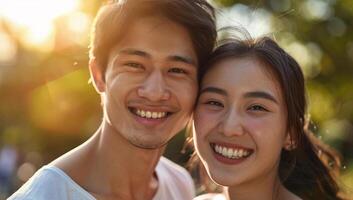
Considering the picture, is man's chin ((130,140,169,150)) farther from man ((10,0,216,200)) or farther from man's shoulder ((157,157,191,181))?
man's shoulder ((157,157,191,181))

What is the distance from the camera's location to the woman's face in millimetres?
3365

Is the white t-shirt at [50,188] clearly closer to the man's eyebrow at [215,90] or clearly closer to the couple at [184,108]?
the couple at [184,108]

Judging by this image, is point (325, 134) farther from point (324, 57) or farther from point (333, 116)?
point (324, 57)

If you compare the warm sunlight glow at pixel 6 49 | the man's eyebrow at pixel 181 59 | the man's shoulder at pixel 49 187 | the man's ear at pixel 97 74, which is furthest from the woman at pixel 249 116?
the warm sunlight glow at pixel 6 49

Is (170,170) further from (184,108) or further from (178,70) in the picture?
(178,70)

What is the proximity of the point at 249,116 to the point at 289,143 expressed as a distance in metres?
0.38

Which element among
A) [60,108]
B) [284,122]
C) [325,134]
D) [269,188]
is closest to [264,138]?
[284,122]

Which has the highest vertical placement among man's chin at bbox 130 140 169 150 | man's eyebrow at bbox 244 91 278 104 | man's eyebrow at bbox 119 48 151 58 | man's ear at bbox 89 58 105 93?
man's eyebrow at bbox 119 48 151 58

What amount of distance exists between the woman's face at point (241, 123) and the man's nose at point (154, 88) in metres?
0.22

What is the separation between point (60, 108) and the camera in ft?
55.0

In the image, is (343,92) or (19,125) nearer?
(343,92)

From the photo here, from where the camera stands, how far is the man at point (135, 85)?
138 inches

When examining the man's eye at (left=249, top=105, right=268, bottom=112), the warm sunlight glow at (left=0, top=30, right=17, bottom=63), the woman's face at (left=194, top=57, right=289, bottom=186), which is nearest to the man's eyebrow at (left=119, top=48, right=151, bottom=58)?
the woman's face at (left=194, top=57, right=289, bottom=186)

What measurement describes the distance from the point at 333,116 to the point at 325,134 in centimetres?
138
